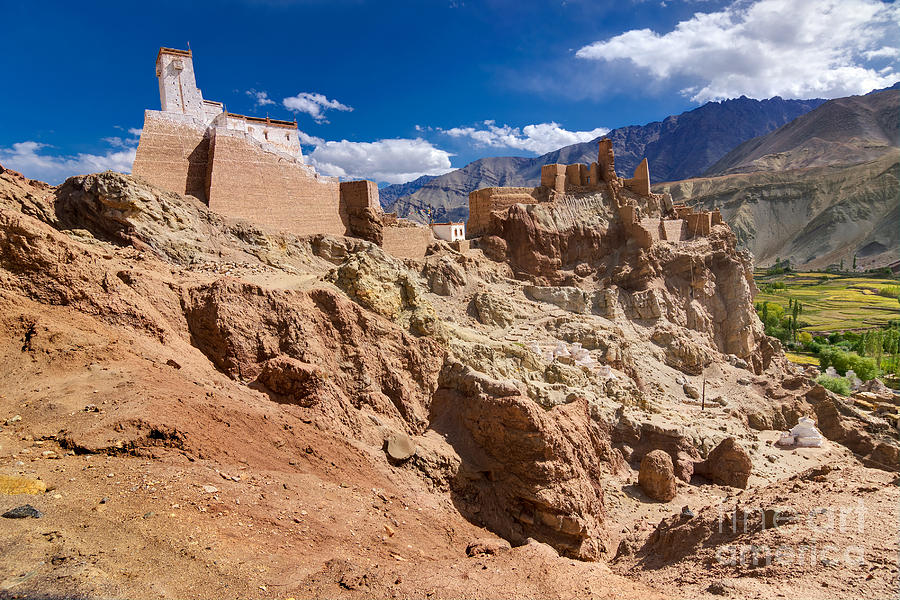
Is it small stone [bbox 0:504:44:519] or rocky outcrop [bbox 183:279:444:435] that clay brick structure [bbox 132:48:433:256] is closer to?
rocky outcrop [bbox 183:279:444:435]

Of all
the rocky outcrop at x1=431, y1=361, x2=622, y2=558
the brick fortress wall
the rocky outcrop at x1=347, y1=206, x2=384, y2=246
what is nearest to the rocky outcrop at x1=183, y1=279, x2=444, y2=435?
the rocky outcrop at x1=431, y1=361, x2=622, y2=558

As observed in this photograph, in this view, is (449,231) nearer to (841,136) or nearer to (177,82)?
(177,82)

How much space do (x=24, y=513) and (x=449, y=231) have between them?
29479 mm

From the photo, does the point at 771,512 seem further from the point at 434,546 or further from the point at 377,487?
the point at 377,487

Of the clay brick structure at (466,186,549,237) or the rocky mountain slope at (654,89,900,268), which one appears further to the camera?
the rocky mountain slope at (654,89,900,268)

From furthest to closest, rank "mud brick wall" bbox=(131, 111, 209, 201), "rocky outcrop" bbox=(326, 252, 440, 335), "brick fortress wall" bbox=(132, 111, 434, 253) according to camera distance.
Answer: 1. "brick fortress wall" bbox=(132, 111, 434, 253)
2. "mud brick wall" bbox=(131, 111, 209, 201)
3. "rocky outcrop" bbox=(326, 252, 440, 335)

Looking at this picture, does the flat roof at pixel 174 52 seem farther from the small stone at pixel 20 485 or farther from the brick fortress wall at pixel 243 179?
the small stone at pixel 20 485

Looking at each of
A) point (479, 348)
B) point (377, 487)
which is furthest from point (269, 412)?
point (479, 348)

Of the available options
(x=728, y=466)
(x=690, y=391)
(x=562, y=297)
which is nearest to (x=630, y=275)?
(x=562, y=297)

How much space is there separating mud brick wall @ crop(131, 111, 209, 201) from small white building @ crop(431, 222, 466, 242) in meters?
15.1

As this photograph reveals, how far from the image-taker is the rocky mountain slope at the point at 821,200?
4331 inches

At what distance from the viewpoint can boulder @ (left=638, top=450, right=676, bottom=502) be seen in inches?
652

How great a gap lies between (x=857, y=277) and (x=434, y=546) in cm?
11286

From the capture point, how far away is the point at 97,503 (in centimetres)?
620
